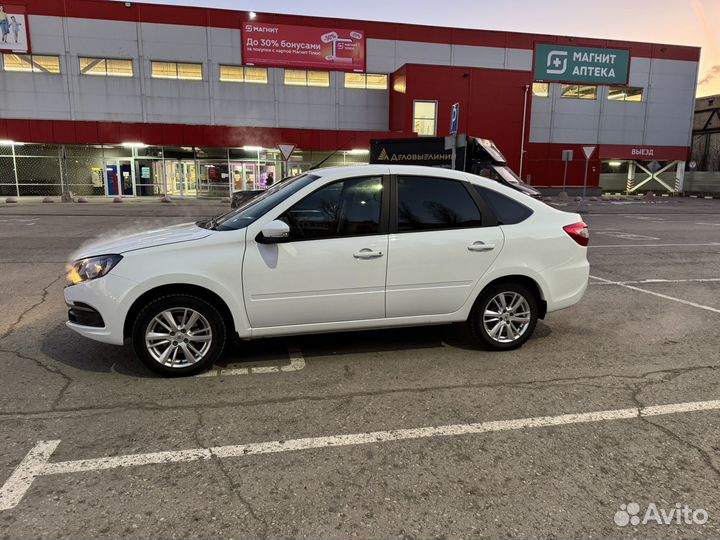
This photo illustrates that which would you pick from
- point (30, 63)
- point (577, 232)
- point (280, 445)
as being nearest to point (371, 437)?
point (280, 445)

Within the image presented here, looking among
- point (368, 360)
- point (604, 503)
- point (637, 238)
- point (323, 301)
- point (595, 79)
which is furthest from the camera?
point (595, 79)

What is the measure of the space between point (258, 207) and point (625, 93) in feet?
130

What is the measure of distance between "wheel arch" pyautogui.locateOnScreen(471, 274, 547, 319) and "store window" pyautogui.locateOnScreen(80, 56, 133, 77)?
100 ft

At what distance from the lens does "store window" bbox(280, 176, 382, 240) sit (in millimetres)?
4324

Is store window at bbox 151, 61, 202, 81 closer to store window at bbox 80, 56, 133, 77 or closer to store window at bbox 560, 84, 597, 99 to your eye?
store window at bbox 80, 56, 133, 77

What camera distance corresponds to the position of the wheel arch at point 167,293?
13.4 feet

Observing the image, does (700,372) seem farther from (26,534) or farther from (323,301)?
(26,534)

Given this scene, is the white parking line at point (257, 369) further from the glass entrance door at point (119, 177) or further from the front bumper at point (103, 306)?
the glass entrance door at point (119, 177)

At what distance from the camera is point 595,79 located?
35.4 m

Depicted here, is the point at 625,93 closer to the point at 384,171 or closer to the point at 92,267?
the point at 384,171

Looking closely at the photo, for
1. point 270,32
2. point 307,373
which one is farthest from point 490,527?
point 270,32

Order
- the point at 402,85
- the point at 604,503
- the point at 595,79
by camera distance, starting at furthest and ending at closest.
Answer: the point at 595,79
the point at 402,85
the point at 604,503

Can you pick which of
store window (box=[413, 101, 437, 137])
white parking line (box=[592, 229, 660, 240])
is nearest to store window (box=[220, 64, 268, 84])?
store window (box=[413, 101, 437, 137])

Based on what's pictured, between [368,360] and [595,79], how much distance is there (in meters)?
37.3
